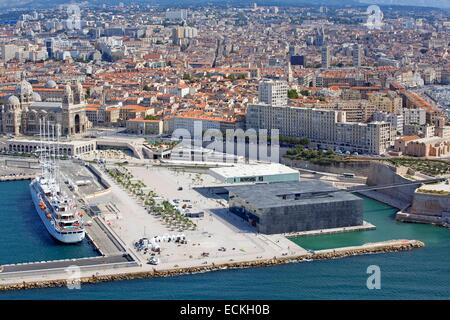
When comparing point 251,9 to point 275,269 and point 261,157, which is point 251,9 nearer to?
point 261,157

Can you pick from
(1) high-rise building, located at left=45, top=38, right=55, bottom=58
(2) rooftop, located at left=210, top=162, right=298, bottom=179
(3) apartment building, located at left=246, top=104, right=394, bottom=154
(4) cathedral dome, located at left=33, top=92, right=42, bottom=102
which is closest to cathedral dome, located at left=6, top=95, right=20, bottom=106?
(4) cathedral dome, located at left=33, top=92, right=42, bottom=102

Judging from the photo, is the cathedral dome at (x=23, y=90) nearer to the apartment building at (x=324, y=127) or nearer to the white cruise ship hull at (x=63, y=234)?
the apartment building at (x=324, y=127)

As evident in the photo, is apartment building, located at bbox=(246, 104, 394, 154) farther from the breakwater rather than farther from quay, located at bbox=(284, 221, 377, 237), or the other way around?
the breakwater

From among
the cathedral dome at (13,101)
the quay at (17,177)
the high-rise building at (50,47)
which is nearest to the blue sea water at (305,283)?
the quay at (17,177)

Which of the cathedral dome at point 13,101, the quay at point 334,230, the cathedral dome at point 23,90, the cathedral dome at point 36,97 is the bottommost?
the quay at point 334,230

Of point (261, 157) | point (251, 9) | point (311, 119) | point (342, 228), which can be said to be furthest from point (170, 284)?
point (251, 9)

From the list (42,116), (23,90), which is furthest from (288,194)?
(23,90)

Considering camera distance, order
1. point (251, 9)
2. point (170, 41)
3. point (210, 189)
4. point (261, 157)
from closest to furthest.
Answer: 1. point (210, 189)
2. point (261, 157)
3. point (170, 41)
4. point (251, 9)

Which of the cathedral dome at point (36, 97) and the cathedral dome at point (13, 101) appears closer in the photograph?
the cathedral dome at point (13, 101)
